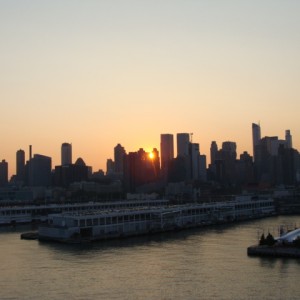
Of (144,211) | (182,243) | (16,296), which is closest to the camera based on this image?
(16,296)

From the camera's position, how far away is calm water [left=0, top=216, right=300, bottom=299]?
54.0ft

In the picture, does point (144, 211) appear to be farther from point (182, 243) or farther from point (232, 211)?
point (232, 211)

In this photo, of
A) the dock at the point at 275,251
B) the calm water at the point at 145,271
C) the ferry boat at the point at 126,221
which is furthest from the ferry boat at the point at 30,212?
the dock at the point at 275,251

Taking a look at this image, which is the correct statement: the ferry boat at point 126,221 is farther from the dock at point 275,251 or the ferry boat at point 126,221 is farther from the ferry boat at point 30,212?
the dock at point 275,251

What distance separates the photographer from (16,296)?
53.5 feet

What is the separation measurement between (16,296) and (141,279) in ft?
14.0

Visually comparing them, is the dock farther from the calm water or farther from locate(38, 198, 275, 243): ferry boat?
locate(38, 198, 275, 243): ferry boat

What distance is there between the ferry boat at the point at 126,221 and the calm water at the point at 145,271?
62.0 inches

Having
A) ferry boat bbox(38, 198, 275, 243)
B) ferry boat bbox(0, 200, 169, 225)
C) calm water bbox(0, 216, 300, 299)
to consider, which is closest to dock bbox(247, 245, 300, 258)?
calm water bbox(0, 216, 300, 299)

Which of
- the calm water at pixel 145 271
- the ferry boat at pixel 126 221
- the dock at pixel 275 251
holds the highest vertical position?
the ferry boat at pixel 126 221

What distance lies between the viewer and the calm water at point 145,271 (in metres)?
16.5

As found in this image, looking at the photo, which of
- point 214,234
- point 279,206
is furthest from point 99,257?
point 279,206

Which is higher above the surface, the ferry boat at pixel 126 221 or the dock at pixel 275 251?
the ferry boat at pixel 126 221

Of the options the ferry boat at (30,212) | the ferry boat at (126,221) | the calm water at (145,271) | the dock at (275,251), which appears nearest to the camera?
the calm water at (145,271)
